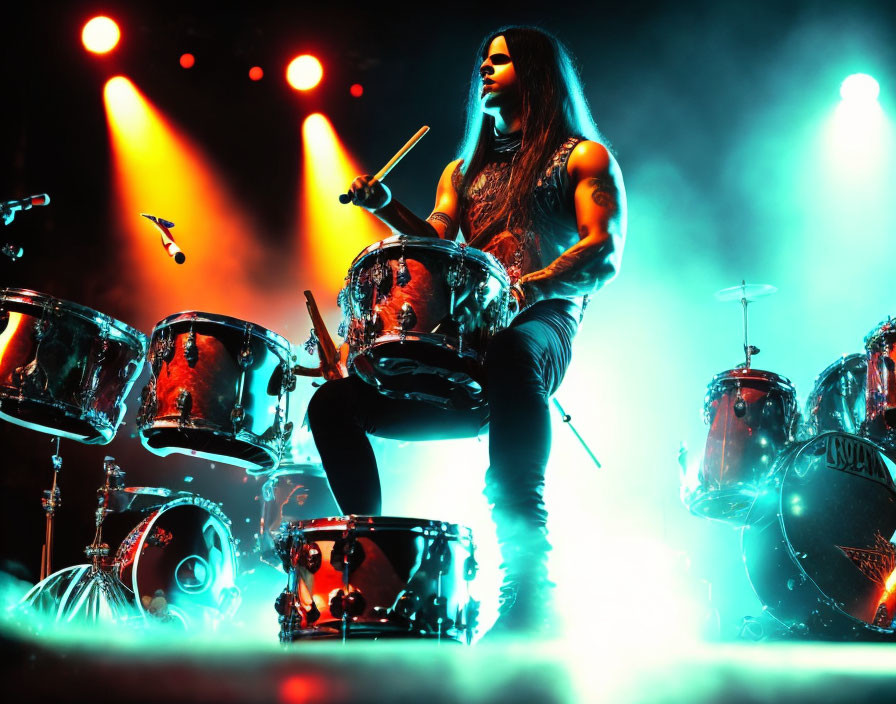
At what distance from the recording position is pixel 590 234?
296 centimetres

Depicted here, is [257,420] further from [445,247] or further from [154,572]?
[445,247]

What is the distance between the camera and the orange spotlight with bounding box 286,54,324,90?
6.36m

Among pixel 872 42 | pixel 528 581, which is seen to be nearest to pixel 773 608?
pixel 528 581

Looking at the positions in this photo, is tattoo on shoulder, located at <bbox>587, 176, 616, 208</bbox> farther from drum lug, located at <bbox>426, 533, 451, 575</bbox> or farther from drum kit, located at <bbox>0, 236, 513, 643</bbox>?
drum lug, located at <bbox>426, 533, 451, 575</bbox>

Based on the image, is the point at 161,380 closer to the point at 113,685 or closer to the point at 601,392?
the point at 113,685

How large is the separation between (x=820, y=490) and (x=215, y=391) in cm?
238

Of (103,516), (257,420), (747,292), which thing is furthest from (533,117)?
(103,516)

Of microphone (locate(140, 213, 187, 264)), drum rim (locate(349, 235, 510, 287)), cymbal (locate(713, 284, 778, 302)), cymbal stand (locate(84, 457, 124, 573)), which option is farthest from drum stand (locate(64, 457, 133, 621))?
cymbal (locate(713, 284, 778, 302))

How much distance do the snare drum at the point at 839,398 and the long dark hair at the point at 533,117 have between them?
1660 millimetres

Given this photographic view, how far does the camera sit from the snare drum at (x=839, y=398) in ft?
13.6

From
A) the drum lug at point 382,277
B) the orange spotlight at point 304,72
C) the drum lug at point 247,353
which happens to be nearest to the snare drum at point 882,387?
the drum lug at point 382,277

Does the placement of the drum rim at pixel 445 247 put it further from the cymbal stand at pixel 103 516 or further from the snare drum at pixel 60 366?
the cymbal stand at pixel 103 516

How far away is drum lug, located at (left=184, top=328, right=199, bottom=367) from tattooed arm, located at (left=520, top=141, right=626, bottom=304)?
1369mm

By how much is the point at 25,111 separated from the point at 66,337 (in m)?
2.55
